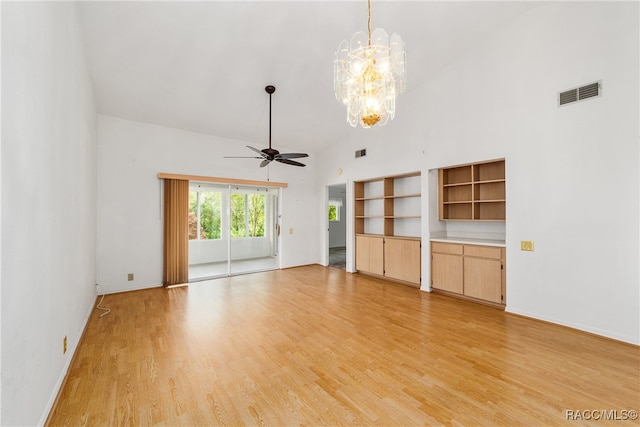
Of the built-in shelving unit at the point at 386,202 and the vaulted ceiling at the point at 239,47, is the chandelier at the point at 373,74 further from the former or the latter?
the built-in shelving unit at the point at 386,202

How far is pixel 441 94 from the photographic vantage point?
4.84m

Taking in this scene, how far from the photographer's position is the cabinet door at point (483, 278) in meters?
4.04

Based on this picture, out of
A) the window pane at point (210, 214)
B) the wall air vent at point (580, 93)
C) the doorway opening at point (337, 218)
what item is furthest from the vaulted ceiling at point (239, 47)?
the doorway opening at point (337, 218)

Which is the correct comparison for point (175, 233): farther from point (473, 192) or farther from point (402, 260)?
point (473, 192)

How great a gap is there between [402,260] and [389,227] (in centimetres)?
88

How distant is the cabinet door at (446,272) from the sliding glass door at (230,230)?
13.3 ft

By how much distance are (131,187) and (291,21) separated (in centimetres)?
416

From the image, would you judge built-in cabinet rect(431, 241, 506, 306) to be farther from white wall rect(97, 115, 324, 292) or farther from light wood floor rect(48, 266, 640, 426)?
white wall rect(97, 115, 324, 292)

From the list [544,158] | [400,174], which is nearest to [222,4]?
[400,174]

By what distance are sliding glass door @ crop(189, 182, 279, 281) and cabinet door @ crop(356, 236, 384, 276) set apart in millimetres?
2292

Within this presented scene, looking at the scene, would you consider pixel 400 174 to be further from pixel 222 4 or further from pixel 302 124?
pixel 222 4

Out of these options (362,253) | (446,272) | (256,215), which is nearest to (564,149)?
(446,272)

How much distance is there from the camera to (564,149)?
3434 mm

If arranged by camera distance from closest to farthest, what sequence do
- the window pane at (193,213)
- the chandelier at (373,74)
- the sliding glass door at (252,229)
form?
the chandelier at (373,74) < the window pane at (193,213) < the sliding glass door at (252,229)
